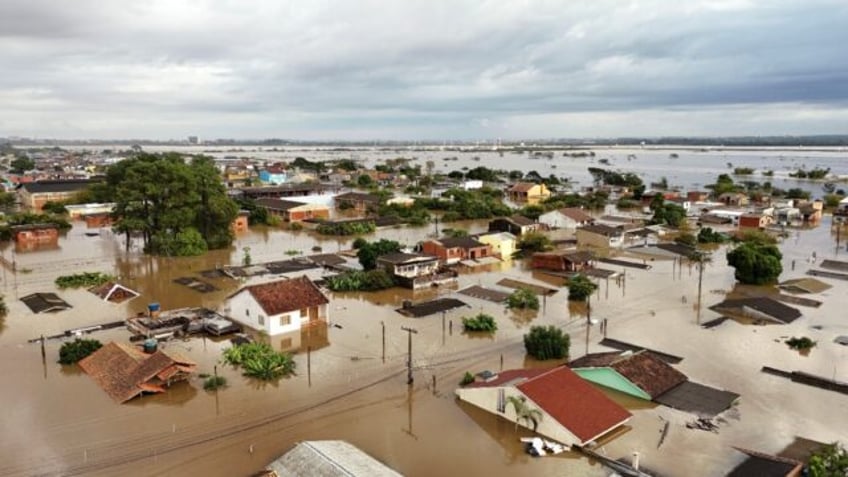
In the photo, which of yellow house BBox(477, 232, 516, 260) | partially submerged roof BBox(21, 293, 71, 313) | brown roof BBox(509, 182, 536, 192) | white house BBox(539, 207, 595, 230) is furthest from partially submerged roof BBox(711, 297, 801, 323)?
brown roof BBox(509, 182, 536, 192)

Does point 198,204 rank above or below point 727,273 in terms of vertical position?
above

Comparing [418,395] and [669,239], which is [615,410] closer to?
[418,395]

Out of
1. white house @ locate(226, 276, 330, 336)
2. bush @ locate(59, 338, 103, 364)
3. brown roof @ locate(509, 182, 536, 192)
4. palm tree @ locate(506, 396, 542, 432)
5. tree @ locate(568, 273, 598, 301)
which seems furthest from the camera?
brown roof @ locate(509, 182, 536, 192)

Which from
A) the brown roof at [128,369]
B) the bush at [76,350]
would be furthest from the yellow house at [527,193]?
the brown roof at [128,369]

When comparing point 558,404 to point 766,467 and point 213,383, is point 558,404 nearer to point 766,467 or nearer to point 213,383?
point 766,467

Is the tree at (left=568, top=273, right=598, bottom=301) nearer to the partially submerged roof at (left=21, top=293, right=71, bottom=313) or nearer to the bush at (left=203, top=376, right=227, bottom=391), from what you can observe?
the bush at (left=203, top=376, right=227, bottom=391)

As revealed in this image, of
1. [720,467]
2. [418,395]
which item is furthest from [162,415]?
[720,467]
